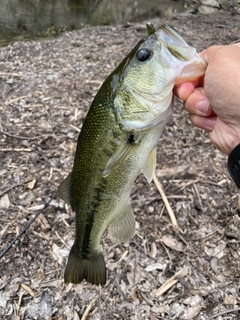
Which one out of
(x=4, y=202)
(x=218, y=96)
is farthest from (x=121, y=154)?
(x=4, y=202)

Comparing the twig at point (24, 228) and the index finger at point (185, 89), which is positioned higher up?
the index finger at point (185, 89)

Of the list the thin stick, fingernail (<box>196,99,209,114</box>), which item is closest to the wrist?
fingernail (<box>196,99,209,114</box>)

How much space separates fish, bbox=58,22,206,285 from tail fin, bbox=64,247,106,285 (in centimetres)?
24

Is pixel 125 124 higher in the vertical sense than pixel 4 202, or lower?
higher

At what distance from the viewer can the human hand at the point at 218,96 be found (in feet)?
6.49

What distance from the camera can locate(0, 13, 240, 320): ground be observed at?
9.57 feet

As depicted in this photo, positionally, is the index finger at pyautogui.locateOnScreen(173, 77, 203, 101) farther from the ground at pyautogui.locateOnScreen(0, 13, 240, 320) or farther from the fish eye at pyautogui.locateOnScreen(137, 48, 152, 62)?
the ground at pyautogui.locateOnScreen(0, 13, 240, 320)

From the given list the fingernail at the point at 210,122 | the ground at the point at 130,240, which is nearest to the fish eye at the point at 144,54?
the fingernail at the point at 210,122

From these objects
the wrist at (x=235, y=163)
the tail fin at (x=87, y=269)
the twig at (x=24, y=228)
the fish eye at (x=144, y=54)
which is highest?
the fish eye at (x=144, y=54)

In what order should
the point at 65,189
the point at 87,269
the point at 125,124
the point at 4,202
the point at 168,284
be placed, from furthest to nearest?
the point at 4,202 → the point at 168,284 → the point at 87,269 → the point at 65,189 → the point at 125,124

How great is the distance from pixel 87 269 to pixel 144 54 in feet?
4.77

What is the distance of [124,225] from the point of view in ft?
7.88

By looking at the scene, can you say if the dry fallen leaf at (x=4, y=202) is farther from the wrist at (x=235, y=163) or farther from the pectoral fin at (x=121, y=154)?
the wrist at (x=235, y=163)

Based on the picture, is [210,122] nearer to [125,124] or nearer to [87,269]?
[125,124]
